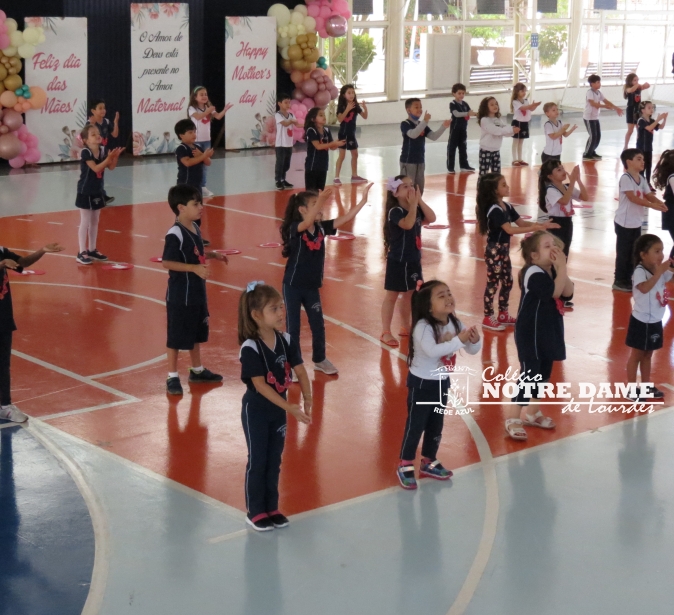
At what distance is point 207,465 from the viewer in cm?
664

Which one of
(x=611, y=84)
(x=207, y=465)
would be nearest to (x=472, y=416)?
(x=207, y=465)

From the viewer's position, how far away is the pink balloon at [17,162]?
19172 mm

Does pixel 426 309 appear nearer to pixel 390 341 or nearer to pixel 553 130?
pixel 390 341

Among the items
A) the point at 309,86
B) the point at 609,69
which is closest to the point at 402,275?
the point at 309,86

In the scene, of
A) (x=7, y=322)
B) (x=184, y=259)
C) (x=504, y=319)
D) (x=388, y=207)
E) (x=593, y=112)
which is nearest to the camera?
(x=7, y=322)

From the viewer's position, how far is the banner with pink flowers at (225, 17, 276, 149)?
21.9m

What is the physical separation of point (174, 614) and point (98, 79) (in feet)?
59.1

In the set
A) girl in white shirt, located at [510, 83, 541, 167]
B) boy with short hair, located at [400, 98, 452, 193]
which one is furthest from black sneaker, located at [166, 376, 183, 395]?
girl in white shirt, located at [510, 83, 541, 167]

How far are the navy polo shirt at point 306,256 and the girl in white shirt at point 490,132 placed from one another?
869 centimetres

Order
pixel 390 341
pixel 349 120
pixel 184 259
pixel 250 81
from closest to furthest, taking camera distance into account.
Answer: pixel 184 259 < pixel 390 341 < pixel 349 120 < pixel 250 81

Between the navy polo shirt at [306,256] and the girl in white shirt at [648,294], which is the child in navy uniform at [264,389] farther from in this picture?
the girl in white shirt at [648,294]

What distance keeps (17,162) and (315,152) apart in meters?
7.17

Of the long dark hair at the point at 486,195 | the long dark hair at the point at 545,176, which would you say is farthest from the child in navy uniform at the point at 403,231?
the long dark hair at the point at 545,176

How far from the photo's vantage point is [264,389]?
17.7 ft
